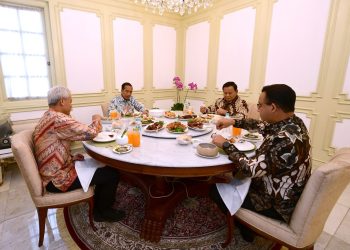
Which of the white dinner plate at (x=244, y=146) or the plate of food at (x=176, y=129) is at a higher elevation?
the plate of food at (x=176, y=129)

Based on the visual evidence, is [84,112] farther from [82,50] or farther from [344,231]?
[344,231]

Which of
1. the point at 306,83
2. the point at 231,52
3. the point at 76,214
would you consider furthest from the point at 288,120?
the point at 231,52

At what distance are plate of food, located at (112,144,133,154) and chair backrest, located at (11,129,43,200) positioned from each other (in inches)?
21.7

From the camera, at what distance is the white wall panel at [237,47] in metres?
3.54

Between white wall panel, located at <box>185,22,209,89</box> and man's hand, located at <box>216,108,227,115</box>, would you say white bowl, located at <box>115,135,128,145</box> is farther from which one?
white wall panel, located at <box>185,22,209,89</box>

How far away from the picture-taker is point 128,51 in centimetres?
416

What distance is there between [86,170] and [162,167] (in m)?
0.68

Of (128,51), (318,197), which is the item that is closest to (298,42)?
(318,197)

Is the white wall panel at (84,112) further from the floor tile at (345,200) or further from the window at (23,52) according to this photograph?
the floor tile at (345,200)

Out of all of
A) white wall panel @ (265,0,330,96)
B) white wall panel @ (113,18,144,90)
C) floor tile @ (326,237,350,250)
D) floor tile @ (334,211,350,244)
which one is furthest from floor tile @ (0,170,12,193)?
white wall panel @ (265,0,330,96)

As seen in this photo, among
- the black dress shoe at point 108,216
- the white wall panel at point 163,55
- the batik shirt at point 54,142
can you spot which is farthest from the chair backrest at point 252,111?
the white wall panel at point 163,55

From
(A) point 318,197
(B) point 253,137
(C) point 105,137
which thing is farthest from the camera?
(B) point 253,137

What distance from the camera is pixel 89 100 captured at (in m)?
3.82

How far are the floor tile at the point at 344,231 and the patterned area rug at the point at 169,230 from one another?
27.0 inches
